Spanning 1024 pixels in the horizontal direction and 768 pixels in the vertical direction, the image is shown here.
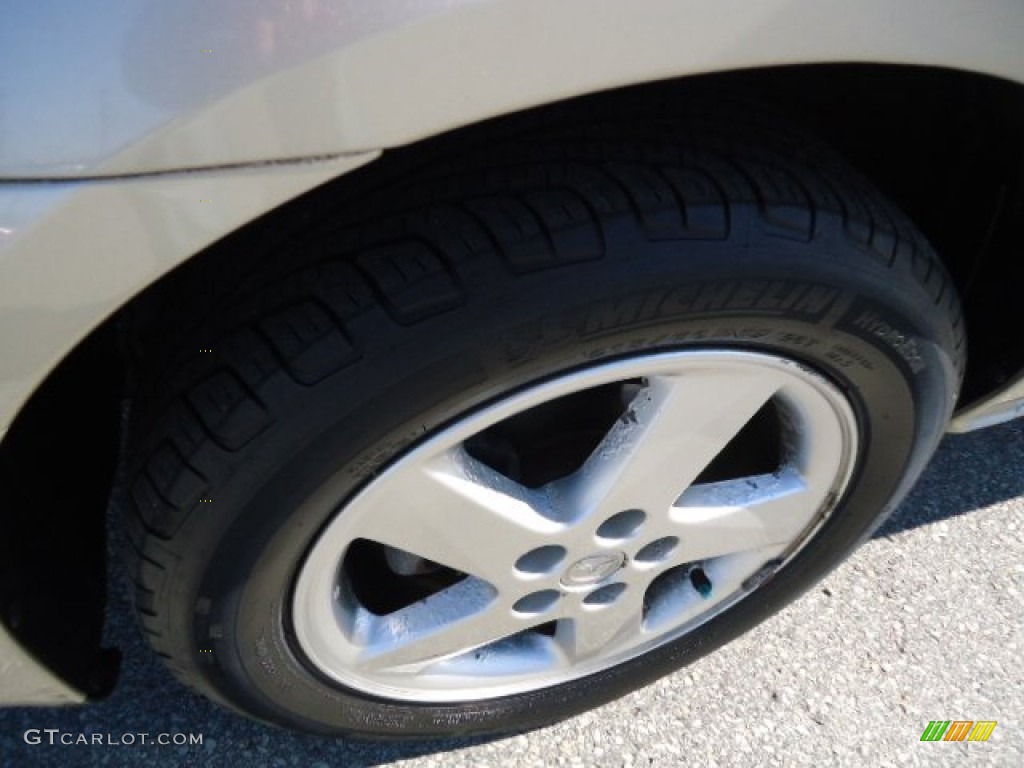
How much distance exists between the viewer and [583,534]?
127 centimetres

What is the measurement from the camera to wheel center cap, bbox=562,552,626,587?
1.32 meters

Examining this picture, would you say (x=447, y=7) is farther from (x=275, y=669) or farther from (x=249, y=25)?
(x=275, y=669)

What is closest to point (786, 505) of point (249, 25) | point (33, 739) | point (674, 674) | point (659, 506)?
point (659, 506)

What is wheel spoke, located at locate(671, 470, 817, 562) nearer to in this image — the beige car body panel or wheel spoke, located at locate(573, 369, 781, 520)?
wheel spoke, located at locate(573, 369, 781, 520)

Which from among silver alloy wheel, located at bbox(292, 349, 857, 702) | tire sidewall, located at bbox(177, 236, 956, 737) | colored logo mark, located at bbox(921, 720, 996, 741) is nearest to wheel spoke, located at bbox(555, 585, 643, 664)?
silver alloy wheel, located at bbox(292, 349, 857, 702)

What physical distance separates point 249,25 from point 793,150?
0.63m

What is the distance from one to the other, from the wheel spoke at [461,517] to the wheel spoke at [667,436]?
0.08m

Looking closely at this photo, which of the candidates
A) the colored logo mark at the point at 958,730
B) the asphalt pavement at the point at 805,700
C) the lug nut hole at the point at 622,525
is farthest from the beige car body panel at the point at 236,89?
the colored logo mark at the point at 958,730

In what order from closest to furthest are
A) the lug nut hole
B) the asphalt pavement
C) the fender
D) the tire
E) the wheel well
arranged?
the fender
the tire
the wheel well
the lug nut hole
the asphalt pavement

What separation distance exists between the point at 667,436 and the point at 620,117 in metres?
0.38

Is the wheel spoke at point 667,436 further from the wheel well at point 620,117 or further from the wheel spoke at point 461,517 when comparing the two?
the wheel well at point 620,117

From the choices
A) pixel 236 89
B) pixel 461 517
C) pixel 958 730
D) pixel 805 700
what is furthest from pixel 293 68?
pixel 958 730

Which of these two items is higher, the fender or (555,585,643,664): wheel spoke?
the fender

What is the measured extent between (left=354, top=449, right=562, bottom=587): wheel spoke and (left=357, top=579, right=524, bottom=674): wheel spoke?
0.21 feet
